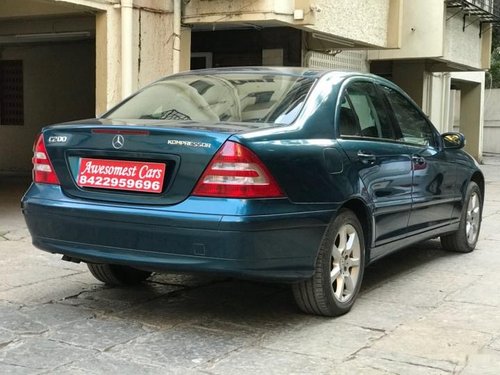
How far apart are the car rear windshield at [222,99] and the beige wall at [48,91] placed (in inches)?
360

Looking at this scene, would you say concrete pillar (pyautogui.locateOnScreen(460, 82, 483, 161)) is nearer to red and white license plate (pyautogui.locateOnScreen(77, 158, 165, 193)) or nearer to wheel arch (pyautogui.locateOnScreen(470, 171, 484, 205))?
wheel arch (pyautogui.locateOnScreen(470, 171, 484, 205))

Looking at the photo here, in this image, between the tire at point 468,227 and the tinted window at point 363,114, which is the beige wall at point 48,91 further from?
the tinted window at point 363,114

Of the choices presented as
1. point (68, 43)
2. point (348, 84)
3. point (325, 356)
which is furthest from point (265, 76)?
point (68, 43)

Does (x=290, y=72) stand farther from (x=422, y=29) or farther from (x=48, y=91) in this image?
(x=48, y=91)

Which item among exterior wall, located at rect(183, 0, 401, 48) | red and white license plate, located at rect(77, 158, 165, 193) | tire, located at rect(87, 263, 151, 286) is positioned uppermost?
exterior wall, located at rect(183, 0, 401, 48)

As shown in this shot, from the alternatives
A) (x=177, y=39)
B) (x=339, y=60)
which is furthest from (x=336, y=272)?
(x=339, y=60)

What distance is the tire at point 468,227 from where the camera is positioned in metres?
6.74

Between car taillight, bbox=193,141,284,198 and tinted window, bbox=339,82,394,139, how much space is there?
982 millimetres

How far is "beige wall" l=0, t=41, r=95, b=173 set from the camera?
45.5ft

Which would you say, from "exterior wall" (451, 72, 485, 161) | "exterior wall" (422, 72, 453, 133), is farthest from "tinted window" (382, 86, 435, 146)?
"exterior wall" (451, 72, 485, 161)

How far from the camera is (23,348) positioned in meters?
3.95

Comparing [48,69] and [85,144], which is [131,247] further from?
[48,69]

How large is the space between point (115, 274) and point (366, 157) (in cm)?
206

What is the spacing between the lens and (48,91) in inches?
552
